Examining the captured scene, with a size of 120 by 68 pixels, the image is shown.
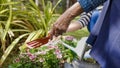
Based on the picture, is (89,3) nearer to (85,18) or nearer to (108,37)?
(108,37)

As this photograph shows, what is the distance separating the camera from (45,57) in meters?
2.98

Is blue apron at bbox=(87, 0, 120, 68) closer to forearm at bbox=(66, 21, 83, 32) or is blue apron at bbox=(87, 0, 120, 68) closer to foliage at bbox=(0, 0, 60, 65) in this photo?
forearm at bbox=(66, 21, 83, 32)

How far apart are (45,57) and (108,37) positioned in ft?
4.97

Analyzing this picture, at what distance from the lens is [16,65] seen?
3016 millimetres

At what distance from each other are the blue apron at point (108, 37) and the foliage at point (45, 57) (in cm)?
129

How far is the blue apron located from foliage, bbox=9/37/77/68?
4.24 feet

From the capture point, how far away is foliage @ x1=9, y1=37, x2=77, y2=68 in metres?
2.97

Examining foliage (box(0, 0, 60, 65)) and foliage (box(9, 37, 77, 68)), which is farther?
foliage (box(0, 0, 60, 65))

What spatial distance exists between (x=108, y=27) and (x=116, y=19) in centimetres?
8

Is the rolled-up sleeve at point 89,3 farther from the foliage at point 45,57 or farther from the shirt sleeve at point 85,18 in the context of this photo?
the foliage at point 45,57

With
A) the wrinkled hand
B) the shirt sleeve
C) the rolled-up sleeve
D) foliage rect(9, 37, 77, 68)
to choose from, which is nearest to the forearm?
the shirt sleeve

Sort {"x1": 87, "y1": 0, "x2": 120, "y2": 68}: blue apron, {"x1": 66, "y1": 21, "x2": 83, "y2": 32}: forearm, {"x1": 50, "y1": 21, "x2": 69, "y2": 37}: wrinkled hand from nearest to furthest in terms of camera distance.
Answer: {"x1": 87, "y1": 0, "x2": 120, "y2": 68}: blue apron
{"x1": 50, "y1": 21, "x2": 69, "y2": 37}: wrinkled hand
{"x1": 66, "y1": 21, "x2": 83, "y2": 32}: forearm

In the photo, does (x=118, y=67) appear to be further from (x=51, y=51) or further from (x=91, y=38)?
(x=51, y=51)

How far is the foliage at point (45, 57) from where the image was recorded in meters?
2.97
